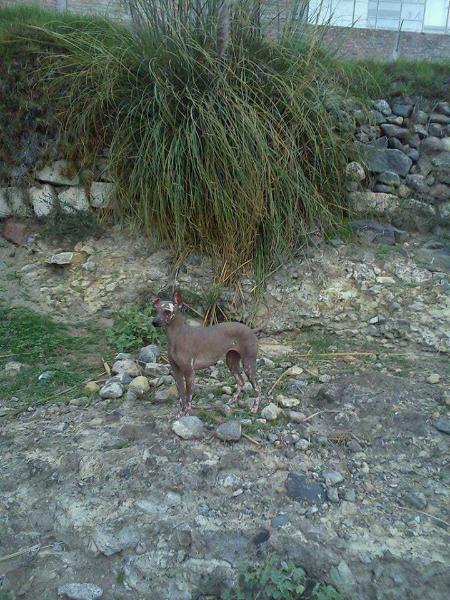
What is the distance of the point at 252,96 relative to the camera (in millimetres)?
5250

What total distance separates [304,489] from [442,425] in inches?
40.0

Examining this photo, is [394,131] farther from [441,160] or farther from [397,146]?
[441,160]

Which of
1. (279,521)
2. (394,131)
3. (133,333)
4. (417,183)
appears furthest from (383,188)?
(279,521)

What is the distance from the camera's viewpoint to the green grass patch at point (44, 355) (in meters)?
3.93

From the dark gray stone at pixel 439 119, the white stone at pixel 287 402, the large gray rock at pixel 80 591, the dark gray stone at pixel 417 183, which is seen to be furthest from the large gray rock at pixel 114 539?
the dark gray stone at pixel 439 119

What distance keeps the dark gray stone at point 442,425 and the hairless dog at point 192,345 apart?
3.43 feet

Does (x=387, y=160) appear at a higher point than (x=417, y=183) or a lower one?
higher

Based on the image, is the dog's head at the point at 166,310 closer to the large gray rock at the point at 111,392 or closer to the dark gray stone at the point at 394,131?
the large gray rock at the point at 111,392

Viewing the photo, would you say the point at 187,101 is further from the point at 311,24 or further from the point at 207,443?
the point at 207,443

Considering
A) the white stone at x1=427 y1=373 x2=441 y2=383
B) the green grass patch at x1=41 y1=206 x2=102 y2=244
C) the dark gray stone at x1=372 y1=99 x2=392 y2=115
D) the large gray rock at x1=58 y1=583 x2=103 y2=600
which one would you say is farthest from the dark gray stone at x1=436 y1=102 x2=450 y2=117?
the large gray rock at x1=58 y1=583 x2=103 y2=600

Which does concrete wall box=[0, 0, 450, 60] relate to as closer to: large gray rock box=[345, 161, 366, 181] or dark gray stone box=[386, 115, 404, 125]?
dark gray stone box=[386, 115, 404, 125]

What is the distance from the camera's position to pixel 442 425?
11.3 feet

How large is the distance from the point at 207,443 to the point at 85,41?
4.00m

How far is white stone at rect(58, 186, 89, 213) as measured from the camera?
18.5ft
